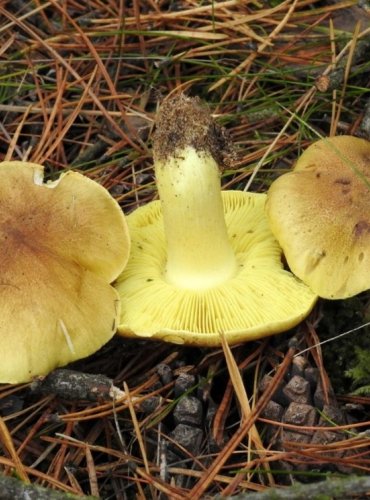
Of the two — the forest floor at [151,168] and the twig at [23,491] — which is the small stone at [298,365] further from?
the twig at [23,491]

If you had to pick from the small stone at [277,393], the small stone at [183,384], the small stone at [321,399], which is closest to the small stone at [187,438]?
the small stone at [183,384]

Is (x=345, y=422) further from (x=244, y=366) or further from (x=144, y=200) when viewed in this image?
(x=144, y=200)

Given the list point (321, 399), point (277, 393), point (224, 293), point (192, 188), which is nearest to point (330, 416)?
point (321, 399)

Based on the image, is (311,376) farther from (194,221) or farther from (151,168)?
(151,168)

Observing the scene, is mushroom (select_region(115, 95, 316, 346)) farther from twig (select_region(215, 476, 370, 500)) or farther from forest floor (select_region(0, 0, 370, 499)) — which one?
twig (select_region(215, 476, 370, 500))

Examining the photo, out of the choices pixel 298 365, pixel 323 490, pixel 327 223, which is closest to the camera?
pixel 323 490
